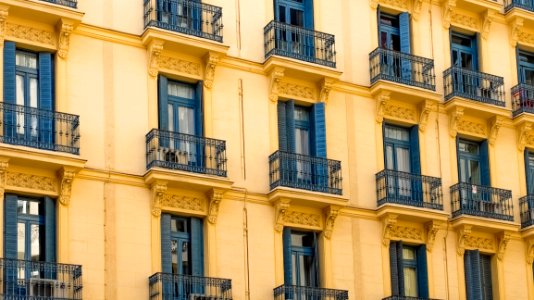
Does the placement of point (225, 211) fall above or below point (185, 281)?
above

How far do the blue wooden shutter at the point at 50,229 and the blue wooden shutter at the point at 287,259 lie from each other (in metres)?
6.32

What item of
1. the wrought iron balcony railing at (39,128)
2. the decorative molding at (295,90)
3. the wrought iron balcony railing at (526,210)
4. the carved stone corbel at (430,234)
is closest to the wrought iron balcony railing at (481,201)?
the wrought iron balcony railing at (526,210)

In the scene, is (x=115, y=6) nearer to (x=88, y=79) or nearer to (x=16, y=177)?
(x=88, y=79)

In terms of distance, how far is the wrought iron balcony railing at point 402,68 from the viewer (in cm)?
3453

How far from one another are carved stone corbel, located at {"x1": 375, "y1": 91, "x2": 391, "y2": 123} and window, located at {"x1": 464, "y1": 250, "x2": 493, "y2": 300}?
4627mm

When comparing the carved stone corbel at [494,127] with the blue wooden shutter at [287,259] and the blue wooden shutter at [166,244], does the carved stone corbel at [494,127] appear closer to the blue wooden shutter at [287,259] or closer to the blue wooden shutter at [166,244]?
the blue wooden shutter at [287,259]

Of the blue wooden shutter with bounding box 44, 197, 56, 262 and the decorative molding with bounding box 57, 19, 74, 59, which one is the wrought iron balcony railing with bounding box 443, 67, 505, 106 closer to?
the decorative molding with bounding box 57, 19, 74, 59

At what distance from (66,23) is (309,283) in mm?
9308

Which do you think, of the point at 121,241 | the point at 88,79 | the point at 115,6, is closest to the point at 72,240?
the point at 121,241

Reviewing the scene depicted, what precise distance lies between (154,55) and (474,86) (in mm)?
10549

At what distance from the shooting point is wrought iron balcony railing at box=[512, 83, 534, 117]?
36812mm

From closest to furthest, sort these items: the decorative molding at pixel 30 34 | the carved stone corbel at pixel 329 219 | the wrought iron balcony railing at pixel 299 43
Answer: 1. the decorative molding at pixel 30 34
2. the carved stone corbel at pixel 329 219
3. the wrought iron balcony railing at pixel 299 43

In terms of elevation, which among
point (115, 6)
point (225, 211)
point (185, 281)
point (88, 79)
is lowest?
point (185, 281)

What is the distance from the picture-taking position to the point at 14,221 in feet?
92.1
